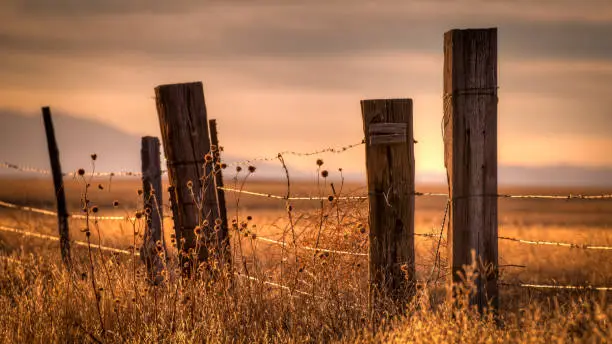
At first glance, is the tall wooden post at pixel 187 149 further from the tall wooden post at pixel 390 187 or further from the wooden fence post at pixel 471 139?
the wooden fence post at pixel 471 139

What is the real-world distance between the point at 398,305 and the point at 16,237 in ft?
33.3

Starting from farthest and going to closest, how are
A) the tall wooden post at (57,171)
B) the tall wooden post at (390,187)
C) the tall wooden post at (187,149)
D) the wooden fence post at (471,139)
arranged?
the tall wooden post at (57,171), the tall wooden post at (187,149), the tall wooden post at (390,187), the wooden fence post at (471,139)

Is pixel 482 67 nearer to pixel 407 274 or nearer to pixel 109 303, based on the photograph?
pixel 407 274

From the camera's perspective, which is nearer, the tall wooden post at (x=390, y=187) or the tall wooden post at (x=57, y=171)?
the tall wooden post at (x=390, y=187)

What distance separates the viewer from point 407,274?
5863 mm

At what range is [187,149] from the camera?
23.6ft

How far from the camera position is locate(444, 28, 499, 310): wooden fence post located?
5.41 meters

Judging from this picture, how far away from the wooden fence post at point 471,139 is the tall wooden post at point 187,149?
271 centimetres

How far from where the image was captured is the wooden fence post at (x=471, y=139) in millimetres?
5406

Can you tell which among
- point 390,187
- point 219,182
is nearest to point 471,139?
point 390,187

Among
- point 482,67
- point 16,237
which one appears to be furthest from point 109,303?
point 16,237

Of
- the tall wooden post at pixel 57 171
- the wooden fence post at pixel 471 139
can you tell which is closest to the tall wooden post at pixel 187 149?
the wooden fence post at pixel 471 139

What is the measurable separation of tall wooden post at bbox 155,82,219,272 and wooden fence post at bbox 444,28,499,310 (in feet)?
8.89

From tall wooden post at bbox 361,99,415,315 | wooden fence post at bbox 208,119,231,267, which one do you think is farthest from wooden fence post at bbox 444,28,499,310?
wooden fence post at bbox 208,119,231,267
